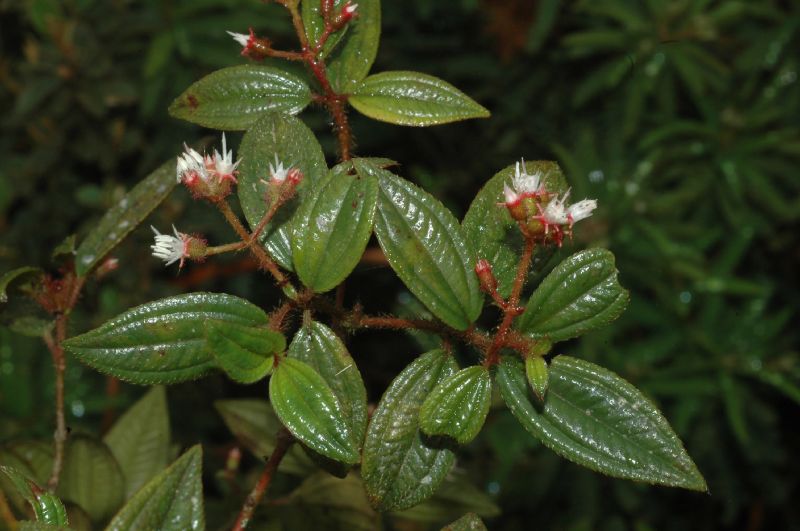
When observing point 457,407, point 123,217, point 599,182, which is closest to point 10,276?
point 123,217

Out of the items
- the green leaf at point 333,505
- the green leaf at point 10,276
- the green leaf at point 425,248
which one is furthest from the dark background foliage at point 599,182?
the green leaf at point 425,248

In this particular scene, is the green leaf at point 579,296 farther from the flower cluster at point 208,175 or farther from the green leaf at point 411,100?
the flower cluster at point 208,175

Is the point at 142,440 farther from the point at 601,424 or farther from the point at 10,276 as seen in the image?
the point at 601,424

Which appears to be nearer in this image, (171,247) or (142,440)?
(171,247)

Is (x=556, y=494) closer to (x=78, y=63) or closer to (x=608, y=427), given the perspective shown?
(x=608, y=427)

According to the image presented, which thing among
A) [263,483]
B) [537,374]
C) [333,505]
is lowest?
[333,505]

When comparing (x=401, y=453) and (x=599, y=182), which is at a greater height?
(x=401, y=453)
